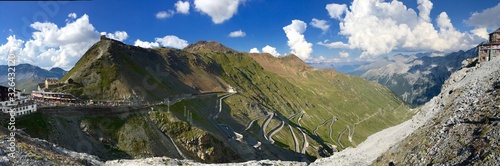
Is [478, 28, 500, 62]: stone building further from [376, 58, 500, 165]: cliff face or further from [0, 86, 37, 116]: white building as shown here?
[0, 86, 37, 116]: white building

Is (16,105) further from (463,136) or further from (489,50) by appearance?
(489,50)

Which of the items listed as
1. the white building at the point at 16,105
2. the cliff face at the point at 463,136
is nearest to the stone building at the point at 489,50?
the cliff face at the point at 463,136

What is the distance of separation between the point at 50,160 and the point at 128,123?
52998 mm

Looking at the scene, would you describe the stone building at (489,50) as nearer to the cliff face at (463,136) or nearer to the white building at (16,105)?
the cliff face at (463,136)

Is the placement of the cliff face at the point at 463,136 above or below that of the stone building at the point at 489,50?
below

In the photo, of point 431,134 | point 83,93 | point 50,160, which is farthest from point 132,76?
point 431,134

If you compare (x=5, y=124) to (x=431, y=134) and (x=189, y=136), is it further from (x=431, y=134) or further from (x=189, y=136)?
(x=431, y=134)

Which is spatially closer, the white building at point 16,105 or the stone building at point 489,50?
the white building at point 16,105

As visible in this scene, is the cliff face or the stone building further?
the stone building

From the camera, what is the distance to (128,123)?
9900cm

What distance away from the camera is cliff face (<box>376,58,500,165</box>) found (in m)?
38.9

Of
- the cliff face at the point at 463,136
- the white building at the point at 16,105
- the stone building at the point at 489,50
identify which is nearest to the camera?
the cliff face at the point at 463,136

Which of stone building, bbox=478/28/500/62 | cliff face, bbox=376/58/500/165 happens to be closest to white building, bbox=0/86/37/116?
cliff face, bbox=376/58/500/165

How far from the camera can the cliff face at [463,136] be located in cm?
3888
